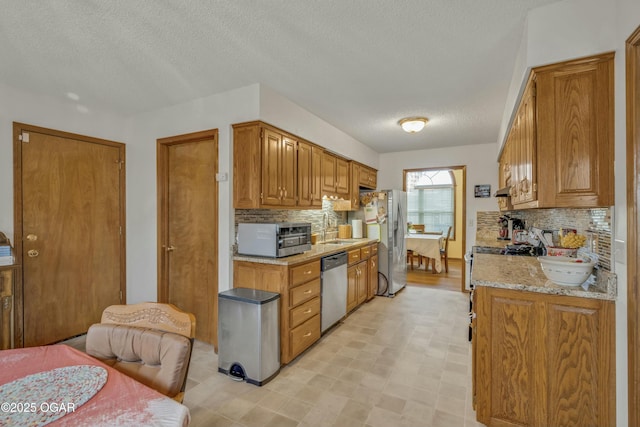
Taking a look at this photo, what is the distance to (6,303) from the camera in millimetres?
2424

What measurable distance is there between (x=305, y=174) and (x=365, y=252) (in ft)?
5.10

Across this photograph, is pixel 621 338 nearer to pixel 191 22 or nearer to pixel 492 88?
pixel 492 88

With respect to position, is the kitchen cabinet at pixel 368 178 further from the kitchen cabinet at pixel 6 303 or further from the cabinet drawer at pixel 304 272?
the kitchen cabinet at pixel 6 303

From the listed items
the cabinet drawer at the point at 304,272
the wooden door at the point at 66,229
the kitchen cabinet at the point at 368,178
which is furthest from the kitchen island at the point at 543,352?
the wooden door at the point at 66,229

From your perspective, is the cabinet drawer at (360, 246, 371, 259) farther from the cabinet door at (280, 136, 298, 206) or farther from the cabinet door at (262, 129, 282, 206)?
the cabinet door at (262, 129, 282, 206)

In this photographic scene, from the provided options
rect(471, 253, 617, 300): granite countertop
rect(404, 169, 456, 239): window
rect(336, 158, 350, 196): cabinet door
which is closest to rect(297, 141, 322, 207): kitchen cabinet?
rect(336, 158, 350, 196): cabinet door

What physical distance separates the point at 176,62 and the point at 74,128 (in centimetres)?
167

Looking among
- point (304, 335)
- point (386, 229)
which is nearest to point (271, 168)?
point (304, 335)

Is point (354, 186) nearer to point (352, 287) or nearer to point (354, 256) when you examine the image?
point (354, 256)

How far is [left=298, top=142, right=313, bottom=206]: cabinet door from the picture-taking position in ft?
11.1

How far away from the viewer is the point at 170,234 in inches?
132

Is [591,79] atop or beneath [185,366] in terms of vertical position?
atop

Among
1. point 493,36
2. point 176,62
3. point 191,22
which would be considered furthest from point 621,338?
point 176,62

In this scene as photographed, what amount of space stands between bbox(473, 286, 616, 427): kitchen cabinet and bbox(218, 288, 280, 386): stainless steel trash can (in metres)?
1.51
